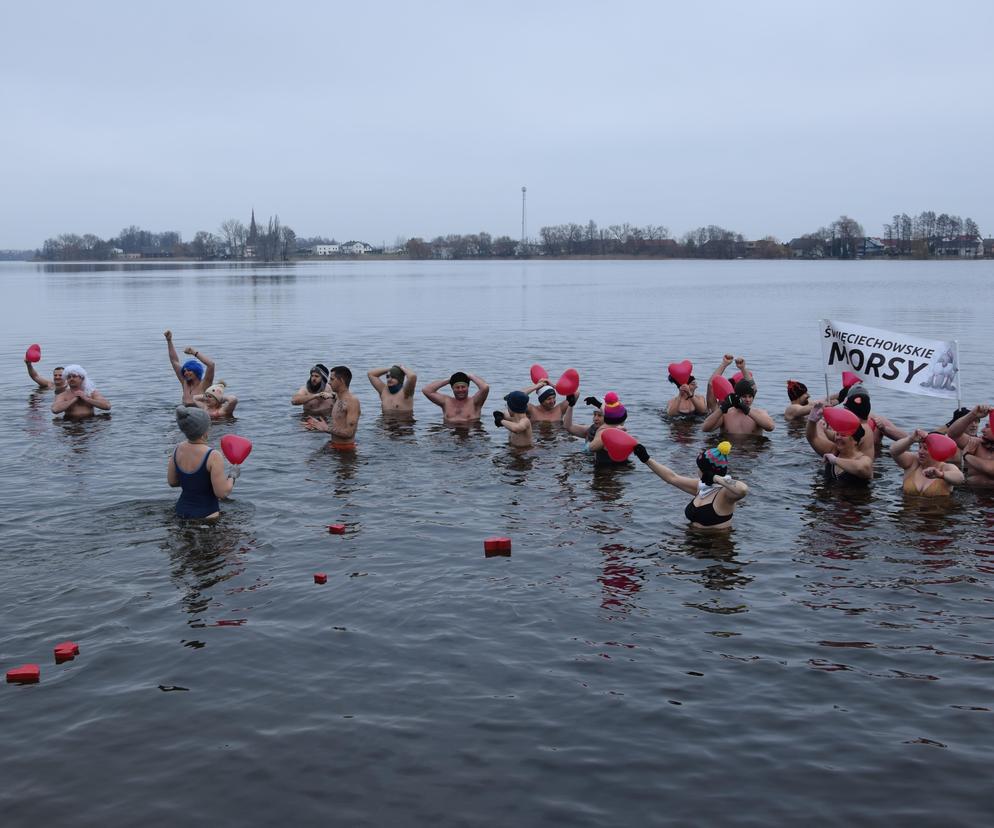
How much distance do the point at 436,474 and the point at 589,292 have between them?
186ft

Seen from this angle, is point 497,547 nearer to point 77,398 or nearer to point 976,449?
point 976,449

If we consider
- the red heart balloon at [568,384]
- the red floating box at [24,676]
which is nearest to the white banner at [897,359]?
the red heart balloon at [568,384]

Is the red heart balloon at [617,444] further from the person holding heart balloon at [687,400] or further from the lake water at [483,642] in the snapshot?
the person holding heart balloon at [687,400]

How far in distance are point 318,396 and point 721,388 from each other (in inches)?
304

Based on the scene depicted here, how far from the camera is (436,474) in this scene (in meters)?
13.7

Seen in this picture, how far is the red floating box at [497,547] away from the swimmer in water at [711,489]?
1.80 meters

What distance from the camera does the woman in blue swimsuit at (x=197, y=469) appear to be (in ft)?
32.4

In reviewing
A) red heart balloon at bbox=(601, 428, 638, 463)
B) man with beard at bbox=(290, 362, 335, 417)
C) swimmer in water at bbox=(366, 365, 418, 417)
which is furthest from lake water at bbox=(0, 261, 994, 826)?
swimmer in water at bbox=(366, 365, 418, 417)

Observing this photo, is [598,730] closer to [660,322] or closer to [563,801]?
[563,801]

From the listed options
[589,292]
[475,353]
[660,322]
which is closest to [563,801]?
[475,353]

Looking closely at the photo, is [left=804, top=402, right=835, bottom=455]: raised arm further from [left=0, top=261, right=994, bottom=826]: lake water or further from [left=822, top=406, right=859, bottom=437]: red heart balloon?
[left=822, top=406, right=859, bottom=437]: red heart balloon

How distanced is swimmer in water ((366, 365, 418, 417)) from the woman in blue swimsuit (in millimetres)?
7389

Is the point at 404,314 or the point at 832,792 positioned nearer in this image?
the point at 832,792

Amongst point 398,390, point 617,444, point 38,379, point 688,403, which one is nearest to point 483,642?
point 617,444
